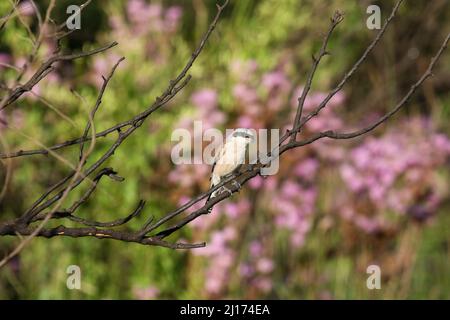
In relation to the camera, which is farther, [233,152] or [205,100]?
[205,100]

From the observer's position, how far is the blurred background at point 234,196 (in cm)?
389

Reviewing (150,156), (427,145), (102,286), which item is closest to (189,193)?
(150,156)

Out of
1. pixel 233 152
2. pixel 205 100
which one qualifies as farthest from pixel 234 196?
pixel 233 152

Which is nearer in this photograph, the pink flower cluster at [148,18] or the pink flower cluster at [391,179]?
the pink flower cluster at [391,179]

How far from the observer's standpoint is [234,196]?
13.3 feet

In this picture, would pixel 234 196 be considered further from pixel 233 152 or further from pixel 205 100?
pixel 233 152

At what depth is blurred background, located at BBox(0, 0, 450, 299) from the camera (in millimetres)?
3895

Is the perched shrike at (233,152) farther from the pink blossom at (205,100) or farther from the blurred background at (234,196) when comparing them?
the pink blossom at (205,100)

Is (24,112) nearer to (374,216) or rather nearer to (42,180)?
(42,180)

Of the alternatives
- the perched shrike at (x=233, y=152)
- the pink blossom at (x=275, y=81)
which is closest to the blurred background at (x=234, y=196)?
the pink blossom at (x=275, y=81)

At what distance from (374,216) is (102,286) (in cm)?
146

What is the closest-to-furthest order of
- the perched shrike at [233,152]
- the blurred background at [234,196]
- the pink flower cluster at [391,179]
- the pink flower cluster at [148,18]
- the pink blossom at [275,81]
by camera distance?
the perched shrike at [233,152], the blurred background at [234,196], the pink flower cluster at [391,179], the pink blossom at [275,81], the pink flower cluster at [148,18]
